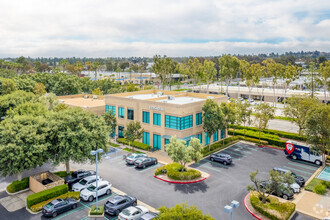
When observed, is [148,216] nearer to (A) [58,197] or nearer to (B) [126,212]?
(B) [126,212]

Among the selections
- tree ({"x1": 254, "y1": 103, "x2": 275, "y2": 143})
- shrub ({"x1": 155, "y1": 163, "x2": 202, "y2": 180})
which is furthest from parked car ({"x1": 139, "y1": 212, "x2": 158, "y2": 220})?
tree ({"x1": 254, "y1": 103, "x2": 275, "y2": 143})

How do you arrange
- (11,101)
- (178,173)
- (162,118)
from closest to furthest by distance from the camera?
1. (178,173)
2. (162,118)
3. (11,101)

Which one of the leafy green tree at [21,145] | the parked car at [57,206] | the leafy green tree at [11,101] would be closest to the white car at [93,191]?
the parked car at [57,206]

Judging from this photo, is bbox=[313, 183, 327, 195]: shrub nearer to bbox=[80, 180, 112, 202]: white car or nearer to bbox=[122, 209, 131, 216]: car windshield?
bbox=[122, 209, 131, 216]: car windshield

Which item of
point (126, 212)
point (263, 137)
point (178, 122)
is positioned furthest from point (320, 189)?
point (126, 212)

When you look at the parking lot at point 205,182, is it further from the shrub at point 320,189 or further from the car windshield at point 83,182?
the shrub at point 320,189

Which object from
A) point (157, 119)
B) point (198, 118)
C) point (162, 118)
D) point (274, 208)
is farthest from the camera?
point (198, 118)
